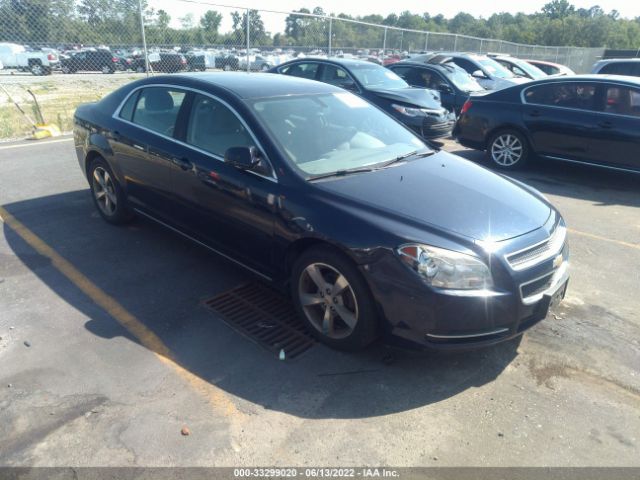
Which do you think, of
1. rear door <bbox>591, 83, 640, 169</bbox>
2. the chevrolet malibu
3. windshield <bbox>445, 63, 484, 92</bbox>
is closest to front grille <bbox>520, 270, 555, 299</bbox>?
the chevrolet malibu

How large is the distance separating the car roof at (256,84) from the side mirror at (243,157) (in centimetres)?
60

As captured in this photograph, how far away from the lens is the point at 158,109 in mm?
4602

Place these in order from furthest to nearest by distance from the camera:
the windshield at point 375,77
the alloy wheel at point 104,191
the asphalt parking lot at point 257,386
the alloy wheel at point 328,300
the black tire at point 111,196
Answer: the windshield at point 375,77, the alloy wheel at point 104,191, the black tire at point 111,196, the alloy wheel at point 328,300, the asphalt parking lot at point 257,386

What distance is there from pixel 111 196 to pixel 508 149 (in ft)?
20.2

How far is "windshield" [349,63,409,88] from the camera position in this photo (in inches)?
390

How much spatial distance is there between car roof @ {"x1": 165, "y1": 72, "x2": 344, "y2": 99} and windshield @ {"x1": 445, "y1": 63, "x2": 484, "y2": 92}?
26.9 ft

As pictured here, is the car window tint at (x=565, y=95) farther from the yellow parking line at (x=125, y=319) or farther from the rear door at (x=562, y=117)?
the yellow parking line at (x=125, y=319)

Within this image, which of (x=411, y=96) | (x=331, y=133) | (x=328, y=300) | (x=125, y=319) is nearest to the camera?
(x=328, y=300)

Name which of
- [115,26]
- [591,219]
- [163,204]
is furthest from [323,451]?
[115,26]

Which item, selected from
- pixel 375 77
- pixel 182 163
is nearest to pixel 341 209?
pixel 182 163

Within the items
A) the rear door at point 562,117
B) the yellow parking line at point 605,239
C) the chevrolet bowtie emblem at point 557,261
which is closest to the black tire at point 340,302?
the chevrolet bowtie emblem at point 557,261

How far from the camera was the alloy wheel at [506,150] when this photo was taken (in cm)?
811

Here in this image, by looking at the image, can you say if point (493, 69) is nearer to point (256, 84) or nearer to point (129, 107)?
point (256, 84)

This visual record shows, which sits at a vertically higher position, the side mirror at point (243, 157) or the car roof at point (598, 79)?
the car roof at point (598, 79)
